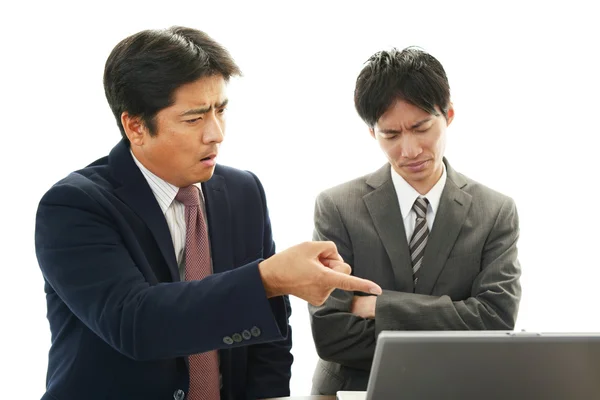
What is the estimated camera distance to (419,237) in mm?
2549

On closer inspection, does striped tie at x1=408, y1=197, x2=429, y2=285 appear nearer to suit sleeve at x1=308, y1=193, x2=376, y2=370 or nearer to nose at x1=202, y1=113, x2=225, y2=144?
suit sleeve at x1=308, y1=193, x2=376, y2=370

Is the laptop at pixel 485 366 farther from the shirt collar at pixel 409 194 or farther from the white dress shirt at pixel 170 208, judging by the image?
the shirt collar at pixel 409 194

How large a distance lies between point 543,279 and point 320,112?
1.34 metres

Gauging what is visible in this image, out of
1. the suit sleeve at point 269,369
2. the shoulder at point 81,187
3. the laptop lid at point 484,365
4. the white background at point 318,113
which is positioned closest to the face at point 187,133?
the shoulder at point 81,187

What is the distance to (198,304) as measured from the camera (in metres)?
1.70

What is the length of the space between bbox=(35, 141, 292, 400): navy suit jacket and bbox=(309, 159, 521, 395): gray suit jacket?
0.24 metres

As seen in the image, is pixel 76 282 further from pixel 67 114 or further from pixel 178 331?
pixel 67 114

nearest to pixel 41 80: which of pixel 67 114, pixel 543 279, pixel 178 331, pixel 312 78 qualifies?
pixel 67 114

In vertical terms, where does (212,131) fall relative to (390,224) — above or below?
above

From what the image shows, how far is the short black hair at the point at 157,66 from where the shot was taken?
2033mm

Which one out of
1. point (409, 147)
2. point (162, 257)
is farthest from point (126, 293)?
point (409, 147)

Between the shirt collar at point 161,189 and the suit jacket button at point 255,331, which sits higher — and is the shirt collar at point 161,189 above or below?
above

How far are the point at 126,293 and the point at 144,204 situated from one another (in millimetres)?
339

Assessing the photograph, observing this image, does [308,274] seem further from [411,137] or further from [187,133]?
[411,137]
